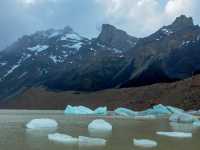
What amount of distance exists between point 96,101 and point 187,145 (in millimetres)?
96725

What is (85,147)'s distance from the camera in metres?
15.4

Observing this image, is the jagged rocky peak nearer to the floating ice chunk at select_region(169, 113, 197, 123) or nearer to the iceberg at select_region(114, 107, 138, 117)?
the iceberg at select_region(114, 107, 138, 117)

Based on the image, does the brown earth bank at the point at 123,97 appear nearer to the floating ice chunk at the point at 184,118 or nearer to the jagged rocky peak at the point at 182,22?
the floating ice chunk at the point at 184,118

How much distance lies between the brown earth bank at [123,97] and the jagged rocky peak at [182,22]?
48.3 metres

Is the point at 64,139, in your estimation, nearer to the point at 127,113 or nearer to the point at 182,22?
the point at 127,113

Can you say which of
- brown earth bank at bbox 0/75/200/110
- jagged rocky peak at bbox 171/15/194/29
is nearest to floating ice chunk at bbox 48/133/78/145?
brown earth bank at bbox 0/75/200/110

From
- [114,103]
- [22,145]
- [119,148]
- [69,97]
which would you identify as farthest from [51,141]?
[69,97]

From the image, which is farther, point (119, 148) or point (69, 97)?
point (69, 97)

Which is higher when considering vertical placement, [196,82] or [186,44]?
[186,44]

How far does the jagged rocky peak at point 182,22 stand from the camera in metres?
150

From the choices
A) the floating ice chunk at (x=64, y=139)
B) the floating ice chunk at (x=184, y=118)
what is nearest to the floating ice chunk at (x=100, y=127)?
the floating ice chunk at (x=64, y=139)

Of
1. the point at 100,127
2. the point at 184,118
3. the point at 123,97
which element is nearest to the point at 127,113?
the point at 184,118

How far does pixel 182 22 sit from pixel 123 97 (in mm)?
56723

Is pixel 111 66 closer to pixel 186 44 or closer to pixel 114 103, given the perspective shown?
pixel 186 44
